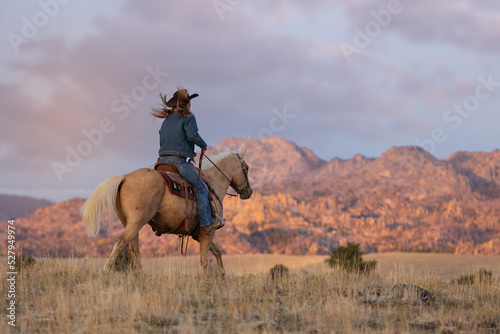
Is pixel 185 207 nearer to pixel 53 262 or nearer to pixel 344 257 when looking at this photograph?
pixel 53 262

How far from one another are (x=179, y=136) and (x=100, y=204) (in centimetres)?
203

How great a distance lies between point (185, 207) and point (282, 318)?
3485 millimetres

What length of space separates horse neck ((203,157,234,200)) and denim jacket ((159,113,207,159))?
1.00m

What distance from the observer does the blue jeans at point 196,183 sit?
396 inches

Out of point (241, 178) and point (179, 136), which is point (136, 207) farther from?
point (241, 178)

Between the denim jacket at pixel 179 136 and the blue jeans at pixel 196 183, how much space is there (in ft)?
0.45

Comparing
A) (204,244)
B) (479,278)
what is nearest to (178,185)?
(204,244)

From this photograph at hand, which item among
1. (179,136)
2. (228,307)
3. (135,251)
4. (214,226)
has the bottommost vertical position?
(228,307)

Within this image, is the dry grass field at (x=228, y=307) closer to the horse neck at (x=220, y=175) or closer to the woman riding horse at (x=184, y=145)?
the woman riding horse at (x=184, y=145)

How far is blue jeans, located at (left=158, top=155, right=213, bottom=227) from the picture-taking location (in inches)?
396

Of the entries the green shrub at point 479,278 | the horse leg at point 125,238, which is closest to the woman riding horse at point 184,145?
the horse leg at point 125,238

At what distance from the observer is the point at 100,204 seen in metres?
9.12

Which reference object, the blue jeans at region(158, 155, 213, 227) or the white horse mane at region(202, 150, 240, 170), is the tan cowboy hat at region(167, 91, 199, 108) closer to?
the blue jeans at region(158, 155, 213, 227)

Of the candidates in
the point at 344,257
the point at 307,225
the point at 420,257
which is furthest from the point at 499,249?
the point at 344,257
